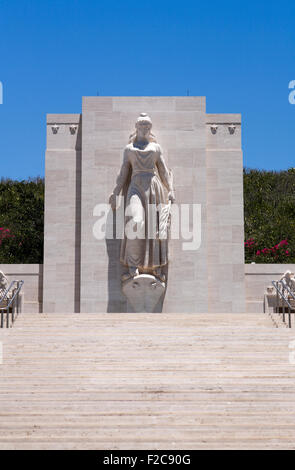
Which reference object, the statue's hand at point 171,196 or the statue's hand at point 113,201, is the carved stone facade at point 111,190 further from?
the statue's hand at point 171,196

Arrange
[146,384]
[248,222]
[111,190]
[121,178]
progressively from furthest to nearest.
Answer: [248,222], [111,190], [121,178], [146,384]

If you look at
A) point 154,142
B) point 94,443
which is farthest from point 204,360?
point 154,142

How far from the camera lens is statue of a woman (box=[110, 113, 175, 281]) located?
56.2 feet

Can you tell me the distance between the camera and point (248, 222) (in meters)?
34.4

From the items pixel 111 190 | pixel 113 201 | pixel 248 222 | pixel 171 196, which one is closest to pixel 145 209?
pixel 171 196

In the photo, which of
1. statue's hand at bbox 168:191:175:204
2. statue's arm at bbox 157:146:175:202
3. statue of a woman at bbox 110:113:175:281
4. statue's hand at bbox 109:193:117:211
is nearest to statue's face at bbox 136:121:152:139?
statue of a woman at bbox 110:113:175:281

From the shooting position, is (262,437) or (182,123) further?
(182,123)

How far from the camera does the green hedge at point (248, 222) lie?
29516 millimetres

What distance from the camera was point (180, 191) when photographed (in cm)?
1805

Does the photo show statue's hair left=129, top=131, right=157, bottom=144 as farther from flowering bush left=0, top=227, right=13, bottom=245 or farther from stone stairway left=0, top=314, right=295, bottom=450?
flowering bush left=0, top=227, right=13, bottom=245

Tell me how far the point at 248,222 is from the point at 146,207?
17911 millimetres

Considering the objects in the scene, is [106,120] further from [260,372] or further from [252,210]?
[252,210]

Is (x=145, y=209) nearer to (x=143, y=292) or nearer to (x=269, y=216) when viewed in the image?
(x=143, y=292)

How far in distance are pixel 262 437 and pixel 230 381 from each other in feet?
5.48
